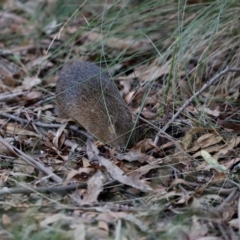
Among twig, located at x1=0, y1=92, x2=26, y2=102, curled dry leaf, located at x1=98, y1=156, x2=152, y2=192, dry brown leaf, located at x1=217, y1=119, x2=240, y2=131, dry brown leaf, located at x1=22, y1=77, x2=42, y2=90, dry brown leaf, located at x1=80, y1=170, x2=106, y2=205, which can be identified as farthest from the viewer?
dry brown leaf, located at x1=22, y1=77, x2=42, y2=90

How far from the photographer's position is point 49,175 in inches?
165

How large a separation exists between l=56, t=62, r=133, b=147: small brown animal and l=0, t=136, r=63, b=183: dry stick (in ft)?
2.14

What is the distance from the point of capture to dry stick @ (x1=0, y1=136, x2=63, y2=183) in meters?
4.19

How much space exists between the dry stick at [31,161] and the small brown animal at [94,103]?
653mm

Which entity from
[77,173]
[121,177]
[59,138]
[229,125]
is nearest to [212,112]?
[229,125]

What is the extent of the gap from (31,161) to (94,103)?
107 centimetres

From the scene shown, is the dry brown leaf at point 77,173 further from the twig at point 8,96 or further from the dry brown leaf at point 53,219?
the twig at point 8,96

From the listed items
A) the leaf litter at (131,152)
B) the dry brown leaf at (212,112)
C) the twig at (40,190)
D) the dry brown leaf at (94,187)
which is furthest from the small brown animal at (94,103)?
the twig at (40,190)

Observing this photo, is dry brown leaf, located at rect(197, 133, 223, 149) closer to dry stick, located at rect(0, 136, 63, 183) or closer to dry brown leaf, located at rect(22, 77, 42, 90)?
dry stick, located at rect(0, 136, 63, 183)

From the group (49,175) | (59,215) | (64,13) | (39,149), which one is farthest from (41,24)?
(59,215)

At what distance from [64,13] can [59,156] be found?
259cm

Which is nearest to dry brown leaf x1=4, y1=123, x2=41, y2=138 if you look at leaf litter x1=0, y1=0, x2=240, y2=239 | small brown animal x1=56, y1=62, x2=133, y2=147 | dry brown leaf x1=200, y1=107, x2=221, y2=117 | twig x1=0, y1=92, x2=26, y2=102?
leaf litter x1=0, y1=0, x2=240, y2=239

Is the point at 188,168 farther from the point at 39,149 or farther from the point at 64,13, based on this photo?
the point at 64,13

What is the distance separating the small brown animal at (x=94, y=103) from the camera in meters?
Answer: 5.04
